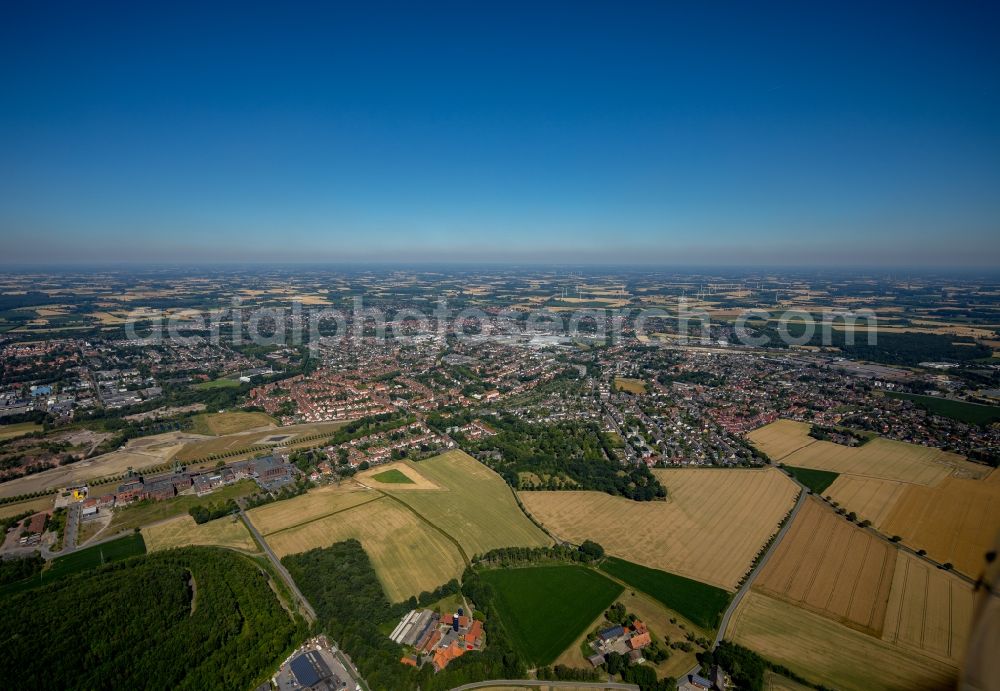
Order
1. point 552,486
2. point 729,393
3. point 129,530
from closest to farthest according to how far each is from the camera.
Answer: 1. point 129,530
2. point 552,486
3. point 729,393

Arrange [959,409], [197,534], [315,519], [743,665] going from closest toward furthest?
[743,665]
[197,534]
[315,519]
[959,409]

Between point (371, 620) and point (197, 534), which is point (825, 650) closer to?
point (371, 620)

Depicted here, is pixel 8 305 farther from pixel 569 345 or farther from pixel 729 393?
pixel 729 393

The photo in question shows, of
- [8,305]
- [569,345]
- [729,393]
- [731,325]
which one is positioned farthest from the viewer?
[8,305]

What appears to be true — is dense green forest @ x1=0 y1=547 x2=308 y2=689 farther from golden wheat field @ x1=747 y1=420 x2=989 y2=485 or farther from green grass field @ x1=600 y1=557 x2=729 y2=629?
golden wheat field @ x1=747 y1=420 x2=989 y2=485

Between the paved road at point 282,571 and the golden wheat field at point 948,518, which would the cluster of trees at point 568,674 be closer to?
the paved road at point 282,571

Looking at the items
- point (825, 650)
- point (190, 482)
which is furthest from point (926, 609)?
point (190, 482)

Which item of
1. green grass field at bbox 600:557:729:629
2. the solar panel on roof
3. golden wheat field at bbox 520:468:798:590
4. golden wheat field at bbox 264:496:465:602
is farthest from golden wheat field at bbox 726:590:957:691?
the solar panel on roof

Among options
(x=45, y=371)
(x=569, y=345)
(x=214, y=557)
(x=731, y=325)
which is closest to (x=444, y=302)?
(x=569, y=345)
